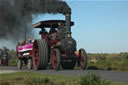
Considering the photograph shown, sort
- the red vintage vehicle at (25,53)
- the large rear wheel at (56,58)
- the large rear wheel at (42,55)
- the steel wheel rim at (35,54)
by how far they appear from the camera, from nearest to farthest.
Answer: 1. the large rear wheel at (56,58)
2. the large rear wheel at (42,55)
3. the steel wheel rim at (35,54)
4. the red vintage vehicle at (25,53)

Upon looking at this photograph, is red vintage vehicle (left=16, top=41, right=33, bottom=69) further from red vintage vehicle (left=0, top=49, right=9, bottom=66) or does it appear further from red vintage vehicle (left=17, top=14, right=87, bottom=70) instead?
red vintage vehicle (left=0, top=49, right=9, bottom=66)

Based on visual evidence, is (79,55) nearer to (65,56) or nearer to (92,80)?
(65,56)

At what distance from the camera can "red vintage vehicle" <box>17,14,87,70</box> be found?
17484 millimetres

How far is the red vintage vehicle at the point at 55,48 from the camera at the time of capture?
688 inches

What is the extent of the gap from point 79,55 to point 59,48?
4.94 feet

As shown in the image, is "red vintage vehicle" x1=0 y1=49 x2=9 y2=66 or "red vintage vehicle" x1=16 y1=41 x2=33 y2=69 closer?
"red vintage vehicle" x1=16 y1=41 x2=33 y2=69

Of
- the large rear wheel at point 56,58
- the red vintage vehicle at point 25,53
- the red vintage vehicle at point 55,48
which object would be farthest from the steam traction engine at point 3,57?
the large rear wheel at point 56,58

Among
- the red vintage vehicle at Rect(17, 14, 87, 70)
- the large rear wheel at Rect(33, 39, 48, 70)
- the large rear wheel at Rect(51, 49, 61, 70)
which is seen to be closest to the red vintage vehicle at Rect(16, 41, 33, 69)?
the red vintage vehicle at Rect(17, 14, 87, 70)


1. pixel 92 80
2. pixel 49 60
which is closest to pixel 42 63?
pixel 49 60

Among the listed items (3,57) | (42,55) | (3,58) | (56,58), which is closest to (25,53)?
(42,55)

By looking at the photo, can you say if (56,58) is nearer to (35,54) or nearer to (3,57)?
(35,54)

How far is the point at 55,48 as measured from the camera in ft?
59.9

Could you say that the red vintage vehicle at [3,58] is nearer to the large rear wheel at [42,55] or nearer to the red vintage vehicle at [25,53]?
the red vintage vehicle at [25,53]

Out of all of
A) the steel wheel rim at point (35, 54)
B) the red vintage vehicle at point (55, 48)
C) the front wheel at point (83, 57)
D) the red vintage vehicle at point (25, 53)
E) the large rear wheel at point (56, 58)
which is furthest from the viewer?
the red vintage vehicle at point (25, 53)
